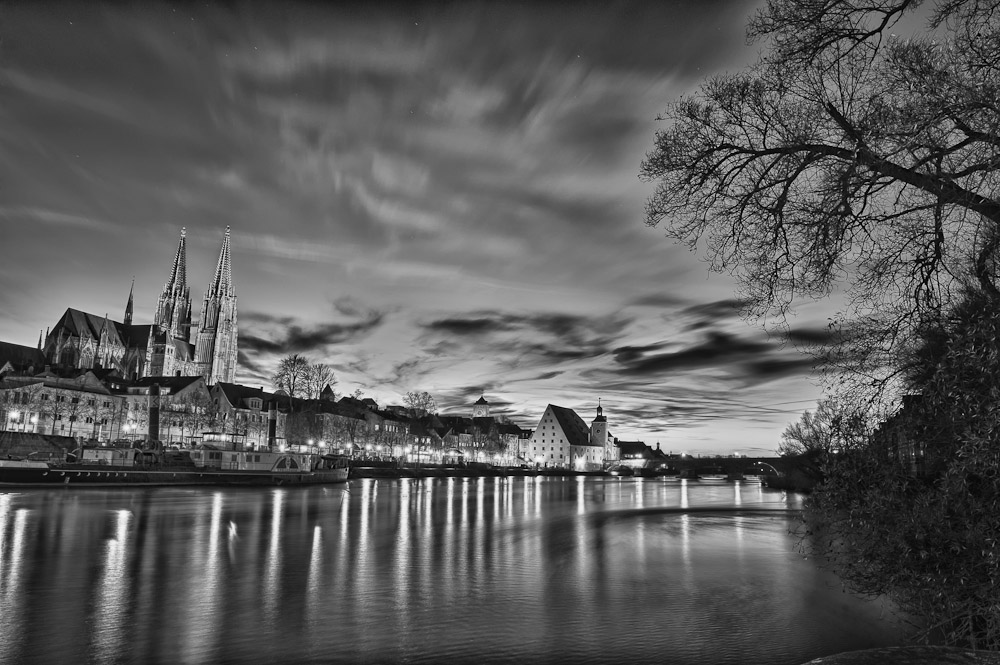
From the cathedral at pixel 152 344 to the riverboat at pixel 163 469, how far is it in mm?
80734

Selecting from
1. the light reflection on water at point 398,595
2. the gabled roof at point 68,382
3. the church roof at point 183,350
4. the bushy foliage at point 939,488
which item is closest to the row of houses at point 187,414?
the gabled roof at point 68,382

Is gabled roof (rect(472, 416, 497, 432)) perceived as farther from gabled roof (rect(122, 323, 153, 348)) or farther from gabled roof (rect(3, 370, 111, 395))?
gabled roof (rect(3, 370, 111, 395))

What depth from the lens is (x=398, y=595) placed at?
652 inches

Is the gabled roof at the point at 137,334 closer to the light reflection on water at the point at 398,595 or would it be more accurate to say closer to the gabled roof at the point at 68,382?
the gabled roof at the point at 68,382

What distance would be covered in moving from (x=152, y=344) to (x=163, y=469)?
370ft

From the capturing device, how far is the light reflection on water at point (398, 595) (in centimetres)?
1213

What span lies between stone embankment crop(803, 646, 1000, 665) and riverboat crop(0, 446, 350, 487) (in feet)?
209

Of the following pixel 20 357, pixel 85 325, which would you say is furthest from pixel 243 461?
pixel 85 325

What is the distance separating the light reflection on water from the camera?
12.1 meters

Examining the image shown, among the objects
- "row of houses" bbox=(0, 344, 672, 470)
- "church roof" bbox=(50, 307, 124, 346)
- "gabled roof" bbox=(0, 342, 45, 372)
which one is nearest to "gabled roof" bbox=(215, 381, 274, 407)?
"row of houses" bbox=(0, 344, 672, 470)

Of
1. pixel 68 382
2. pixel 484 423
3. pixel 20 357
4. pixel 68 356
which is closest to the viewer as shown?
pixel 68 382

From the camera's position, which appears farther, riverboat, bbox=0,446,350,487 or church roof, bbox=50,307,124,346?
church roof, bbox=50,307,124,346

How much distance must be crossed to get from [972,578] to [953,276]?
356cm

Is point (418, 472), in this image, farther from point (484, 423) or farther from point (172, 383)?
point (484, 423)
